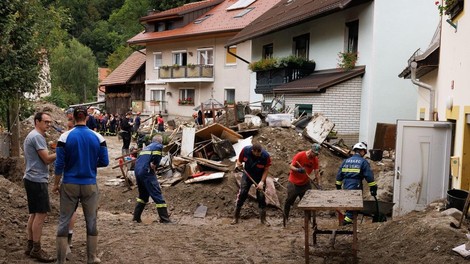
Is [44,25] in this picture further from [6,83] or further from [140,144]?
[140,144]

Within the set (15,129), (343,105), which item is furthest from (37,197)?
(343,105)

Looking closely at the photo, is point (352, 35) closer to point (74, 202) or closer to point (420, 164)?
point (420, 164)

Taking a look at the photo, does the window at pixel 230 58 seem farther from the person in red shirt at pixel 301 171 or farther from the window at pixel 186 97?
the person in red shirt at pixel 301 171

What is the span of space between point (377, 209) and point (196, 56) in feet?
102

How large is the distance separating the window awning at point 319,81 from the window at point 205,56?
55.6 ft

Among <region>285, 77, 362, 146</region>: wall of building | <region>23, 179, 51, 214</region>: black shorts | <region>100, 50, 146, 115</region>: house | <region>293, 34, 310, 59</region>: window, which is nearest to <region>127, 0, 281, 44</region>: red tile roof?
<region>100, 50, 146, 115</region>: house

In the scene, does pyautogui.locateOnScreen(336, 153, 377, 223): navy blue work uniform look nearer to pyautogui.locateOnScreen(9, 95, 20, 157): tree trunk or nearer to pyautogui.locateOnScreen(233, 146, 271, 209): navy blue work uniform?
pyautogui.locateOnScreen(233, 146, 271, 209): navy blue work uniform

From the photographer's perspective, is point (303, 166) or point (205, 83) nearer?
point (303, 166)

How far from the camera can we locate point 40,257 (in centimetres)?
703

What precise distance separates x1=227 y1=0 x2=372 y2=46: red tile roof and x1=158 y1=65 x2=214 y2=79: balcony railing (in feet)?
31.0

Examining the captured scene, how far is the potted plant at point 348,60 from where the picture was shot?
19.8 meters

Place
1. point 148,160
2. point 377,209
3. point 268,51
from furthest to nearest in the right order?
1. point 268,51
2. point 148,160
3. point 377,209

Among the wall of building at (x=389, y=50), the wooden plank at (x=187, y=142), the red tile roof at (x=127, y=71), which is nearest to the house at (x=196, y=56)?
the red tile roof at (x=127, y=71)

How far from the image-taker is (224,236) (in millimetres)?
9852
